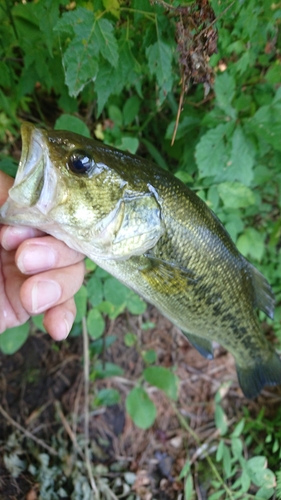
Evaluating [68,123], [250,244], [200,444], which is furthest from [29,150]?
[200,444]

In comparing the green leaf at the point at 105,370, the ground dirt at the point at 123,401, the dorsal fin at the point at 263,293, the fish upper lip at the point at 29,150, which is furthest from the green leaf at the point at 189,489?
the fish upper lip at the point at 29,150

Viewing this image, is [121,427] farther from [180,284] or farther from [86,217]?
[86,217]

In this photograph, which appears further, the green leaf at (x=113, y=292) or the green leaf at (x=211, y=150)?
the green leaf at (x=113, y=292)

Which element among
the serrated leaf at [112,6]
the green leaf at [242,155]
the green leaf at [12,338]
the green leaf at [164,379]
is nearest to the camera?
the serrated leaf at [112,6]

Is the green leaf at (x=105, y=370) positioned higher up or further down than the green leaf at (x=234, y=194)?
further down

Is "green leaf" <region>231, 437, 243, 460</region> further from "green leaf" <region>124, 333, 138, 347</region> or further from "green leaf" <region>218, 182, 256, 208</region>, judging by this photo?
"green leaf" <region>218, 182, 256, 208</region>

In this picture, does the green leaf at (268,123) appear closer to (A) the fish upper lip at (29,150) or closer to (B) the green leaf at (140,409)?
(A) the fish upper lip at (29,150)

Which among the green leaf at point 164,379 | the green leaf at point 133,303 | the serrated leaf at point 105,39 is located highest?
the serrated leaf at point 105,39
